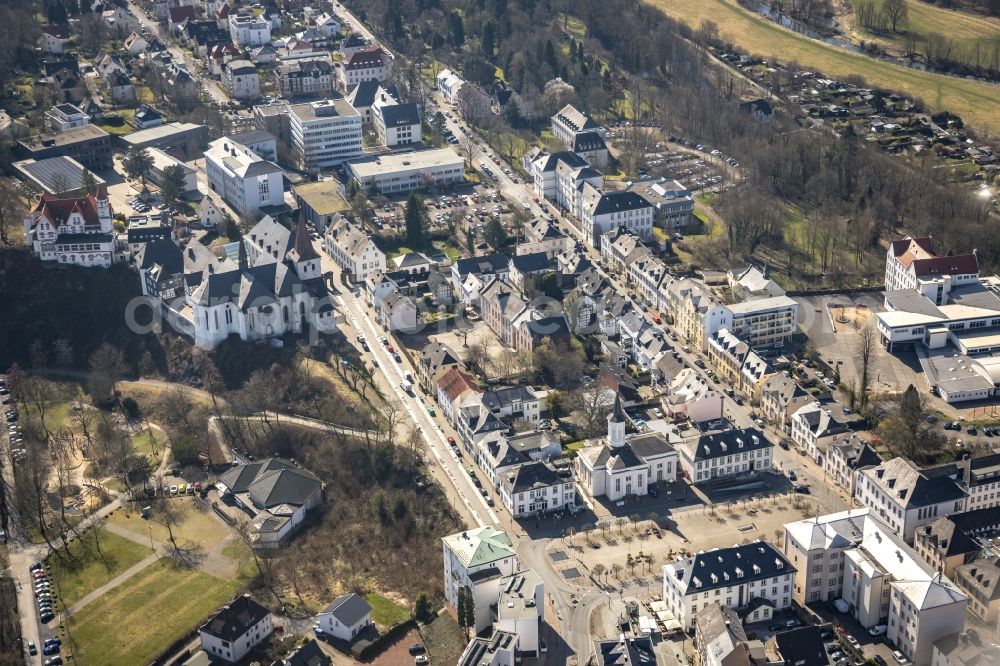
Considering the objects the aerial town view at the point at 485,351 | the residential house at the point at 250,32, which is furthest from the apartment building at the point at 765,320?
the residential house at the point at 250,32

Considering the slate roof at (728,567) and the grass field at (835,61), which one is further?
the grass field at (835,61)

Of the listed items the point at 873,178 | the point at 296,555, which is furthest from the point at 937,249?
the point at 296,555

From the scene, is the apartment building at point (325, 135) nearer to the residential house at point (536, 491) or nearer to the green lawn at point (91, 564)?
the residential house at point (536, 491)

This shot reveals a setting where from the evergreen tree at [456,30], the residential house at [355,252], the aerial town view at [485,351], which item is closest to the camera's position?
the aerial town view at [485,351]

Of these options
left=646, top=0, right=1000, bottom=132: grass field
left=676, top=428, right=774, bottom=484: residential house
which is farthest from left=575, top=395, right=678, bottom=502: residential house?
left=646, top=0, right=1000, bottom=132: grass field

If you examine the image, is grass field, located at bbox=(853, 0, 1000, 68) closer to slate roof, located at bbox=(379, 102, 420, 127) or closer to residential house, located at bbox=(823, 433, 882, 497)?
slate roof, located at bbox=(379, 102, 420, 127)

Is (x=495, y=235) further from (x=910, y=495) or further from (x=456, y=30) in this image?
(x=456, y=30)
